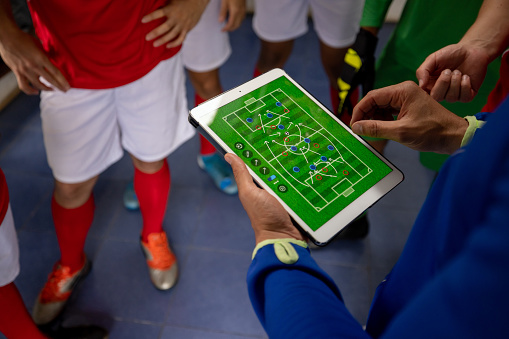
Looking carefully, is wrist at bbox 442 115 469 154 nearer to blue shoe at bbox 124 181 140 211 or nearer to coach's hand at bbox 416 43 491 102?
coach's hand at bbox 416 43 491 102

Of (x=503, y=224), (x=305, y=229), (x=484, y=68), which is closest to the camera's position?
(x=503, y=224)

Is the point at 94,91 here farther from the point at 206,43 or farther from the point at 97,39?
the point at 206,43

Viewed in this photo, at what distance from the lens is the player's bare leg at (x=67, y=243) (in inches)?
40.8

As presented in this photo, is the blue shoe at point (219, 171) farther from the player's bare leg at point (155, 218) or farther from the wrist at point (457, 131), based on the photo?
the wrist at point (457, 131)

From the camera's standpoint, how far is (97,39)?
79cm

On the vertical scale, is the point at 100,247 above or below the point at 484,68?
below

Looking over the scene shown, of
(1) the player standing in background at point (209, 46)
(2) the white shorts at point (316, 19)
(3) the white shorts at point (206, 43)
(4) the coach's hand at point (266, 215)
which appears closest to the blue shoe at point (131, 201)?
(1) the player standing in background at point (209, 46)

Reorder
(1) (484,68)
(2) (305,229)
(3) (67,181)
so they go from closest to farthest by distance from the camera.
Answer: (2) (305,229) → (1) (484,68) → (3) (67,181)

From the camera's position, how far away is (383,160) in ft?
2.27

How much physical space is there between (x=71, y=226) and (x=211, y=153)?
674mm

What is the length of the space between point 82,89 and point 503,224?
0.87 m

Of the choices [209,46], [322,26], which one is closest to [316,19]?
[322,26]

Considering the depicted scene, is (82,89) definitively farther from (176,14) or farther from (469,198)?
(469,198)

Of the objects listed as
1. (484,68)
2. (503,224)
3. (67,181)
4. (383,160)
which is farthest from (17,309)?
(484,68)
